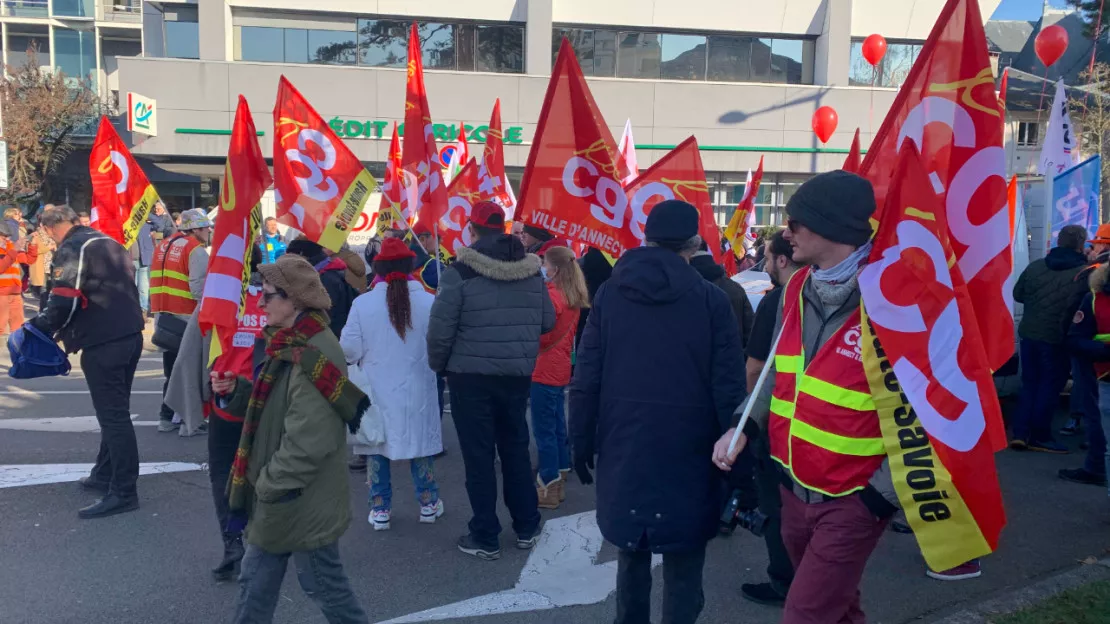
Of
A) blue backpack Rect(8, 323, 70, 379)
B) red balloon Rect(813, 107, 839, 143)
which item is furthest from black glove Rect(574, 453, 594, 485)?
red balloon Rect(813, 107, 839, 143)

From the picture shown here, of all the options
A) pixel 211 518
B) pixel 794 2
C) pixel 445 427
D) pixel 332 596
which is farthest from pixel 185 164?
pixel 332 596

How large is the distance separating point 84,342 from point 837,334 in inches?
186

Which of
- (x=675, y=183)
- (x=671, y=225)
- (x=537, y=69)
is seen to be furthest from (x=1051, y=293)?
(x=537, y=69)

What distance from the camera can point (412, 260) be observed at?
5328 millimetres

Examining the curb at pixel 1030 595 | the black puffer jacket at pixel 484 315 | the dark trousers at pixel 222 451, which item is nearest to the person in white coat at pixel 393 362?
the black puffer jacket at pixel 484 315

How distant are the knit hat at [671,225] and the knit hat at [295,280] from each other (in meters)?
1.39

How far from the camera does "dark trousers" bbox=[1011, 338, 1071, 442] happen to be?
7457mm

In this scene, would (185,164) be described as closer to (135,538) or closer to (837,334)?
(135,538)

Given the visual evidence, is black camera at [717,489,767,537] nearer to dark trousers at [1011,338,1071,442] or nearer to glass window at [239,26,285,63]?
dark trousers at [1011,338,1071,442]

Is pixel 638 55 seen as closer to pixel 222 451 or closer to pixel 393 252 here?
pixel 393 252

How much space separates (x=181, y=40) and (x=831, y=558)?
2697 centimetres

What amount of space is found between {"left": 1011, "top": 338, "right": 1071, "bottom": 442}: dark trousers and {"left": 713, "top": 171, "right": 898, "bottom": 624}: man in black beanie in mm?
5650

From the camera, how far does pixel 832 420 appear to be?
2.74 meters

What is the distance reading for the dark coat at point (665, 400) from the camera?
3301mm
